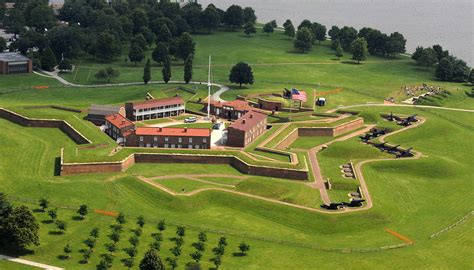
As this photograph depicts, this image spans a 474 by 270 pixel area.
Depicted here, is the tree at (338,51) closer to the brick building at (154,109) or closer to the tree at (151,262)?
the brick building at (154,109)

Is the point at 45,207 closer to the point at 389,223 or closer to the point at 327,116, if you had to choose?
the point at 389,223

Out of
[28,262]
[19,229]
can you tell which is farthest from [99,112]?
[28,262]

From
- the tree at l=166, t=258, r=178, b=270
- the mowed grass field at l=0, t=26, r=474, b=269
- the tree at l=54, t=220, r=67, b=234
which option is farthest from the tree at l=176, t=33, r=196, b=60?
the tree at l=166, t=258, r=178, b=270

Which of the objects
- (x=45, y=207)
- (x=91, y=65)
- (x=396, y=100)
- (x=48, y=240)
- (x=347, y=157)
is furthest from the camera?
(x=91, y=65)

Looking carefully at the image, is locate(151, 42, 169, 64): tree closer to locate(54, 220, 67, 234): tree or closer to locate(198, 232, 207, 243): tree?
locate(54, 220, 67, 234): tree

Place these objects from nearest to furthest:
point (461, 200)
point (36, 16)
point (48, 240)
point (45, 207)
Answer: point (48, 240)
point (45, 207)
point (461, 200)
point (36, 16)

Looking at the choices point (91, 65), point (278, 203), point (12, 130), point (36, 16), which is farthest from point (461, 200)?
point (36, 16)
